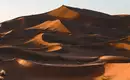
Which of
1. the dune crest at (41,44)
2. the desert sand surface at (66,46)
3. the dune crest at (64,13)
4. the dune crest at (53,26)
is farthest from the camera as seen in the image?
the dune crest at (64,13)

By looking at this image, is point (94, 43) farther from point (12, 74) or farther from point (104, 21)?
point (12, 74)

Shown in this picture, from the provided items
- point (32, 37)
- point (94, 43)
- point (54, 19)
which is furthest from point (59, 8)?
point (94, 43)

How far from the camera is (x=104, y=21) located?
66.0ft

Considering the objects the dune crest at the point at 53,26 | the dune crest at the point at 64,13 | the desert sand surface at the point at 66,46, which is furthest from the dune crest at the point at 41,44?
the dune crest at the point at 64,13

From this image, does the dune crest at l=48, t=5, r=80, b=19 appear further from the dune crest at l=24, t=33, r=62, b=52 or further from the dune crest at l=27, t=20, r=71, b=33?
the dune crest at l=24, t=33, r=62, b=52

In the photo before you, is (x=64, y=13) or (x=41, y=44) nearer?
(x=41, y=44)

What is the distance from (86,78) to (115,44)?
7.38 meters

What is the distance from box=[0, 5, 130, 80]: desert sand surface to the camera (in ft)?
29.6

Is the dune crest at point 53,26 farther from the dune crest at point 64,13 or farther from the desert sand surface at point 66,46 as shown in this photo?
the dune crest at point 64,13

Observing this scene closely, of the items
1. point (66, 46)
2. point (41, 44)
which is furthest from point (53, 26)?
point (66, 46)

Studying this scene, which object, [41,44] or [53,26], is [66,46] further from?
[53,26]

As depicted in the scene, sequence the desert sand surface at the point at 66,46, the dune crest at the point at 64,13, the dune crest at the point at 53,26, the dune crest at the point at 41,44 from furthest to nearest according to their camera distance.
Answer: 1. the dune crest at the point at 64,13
2. the dune crest at the point at 53,26
3. the dune crest at the point at 41,44
4. the desert sand surface at the point at 66,46

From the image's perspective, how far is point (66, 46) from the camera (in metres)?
14.8

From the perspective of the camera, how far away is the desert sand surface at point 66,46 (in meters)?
9.03
